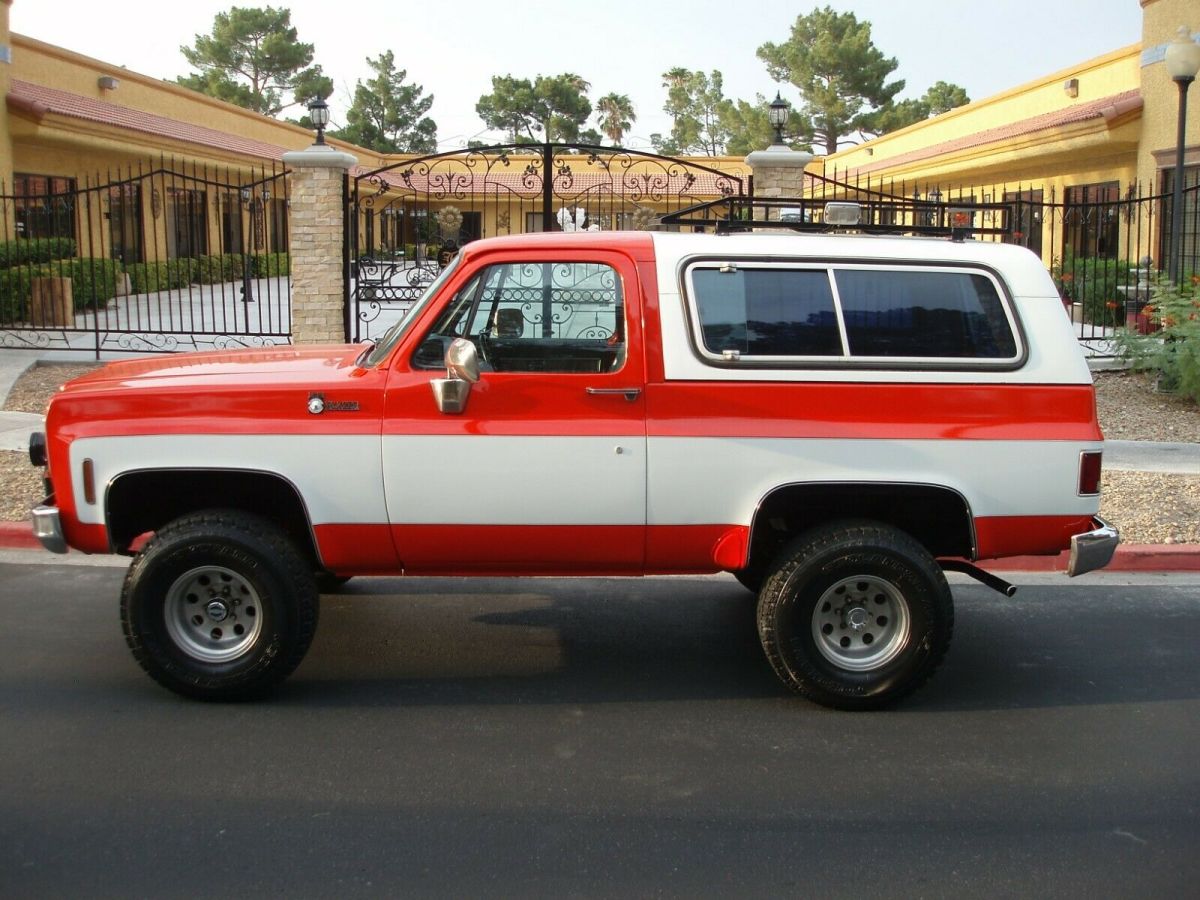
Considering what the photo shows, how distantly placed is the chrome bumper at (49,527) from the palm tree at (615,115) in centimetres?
7493

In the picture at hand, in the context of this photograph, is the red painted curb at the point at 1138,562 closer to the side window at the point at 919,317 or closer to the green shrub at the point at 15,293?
the side window at the point at 919,317

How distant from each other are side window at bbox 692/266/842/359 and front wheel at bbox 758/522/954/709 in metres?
0.84

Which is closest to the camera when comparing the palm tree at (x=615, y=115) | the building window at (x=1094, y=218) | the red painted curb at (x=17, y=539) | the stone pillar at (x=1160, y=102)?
the red painted curb at (x=17, y=539)

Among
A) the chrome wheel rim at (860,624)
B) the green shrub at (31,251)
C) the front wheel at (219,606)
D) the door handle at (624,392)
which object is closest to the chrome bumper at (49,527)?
the front wheel at (219,606)

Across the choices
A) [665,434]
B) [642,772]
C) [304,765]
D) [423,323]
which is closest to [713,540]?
[665,434]

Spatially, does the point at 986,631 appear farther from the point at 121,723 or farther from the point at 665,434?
the point at 121,723

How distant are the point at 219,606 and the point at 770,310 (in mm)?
2756

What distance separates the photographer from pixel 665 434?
5.47 m

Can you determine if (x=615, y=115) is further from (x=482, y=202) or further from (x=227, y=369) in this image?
(x=227, y=369)

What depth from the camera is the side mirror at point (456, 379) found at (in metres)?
5.17

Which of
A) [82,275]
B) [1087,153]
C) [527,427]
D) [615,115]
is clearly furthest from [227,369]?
[615,115]

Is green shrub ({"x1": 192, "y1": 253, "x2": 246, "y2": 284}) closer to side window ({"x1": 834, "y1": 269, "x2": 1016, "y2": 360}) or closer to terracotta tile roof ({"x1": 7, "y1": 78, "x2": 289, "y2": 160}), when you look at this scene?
terracotta tile roof ({"x1": 7, "y1": 78, "x2": 289, "y2": 160})

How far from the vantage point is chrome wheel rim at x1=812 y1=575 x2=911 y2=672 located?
5.57 meters

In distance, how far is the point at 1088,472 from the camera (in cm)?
559
